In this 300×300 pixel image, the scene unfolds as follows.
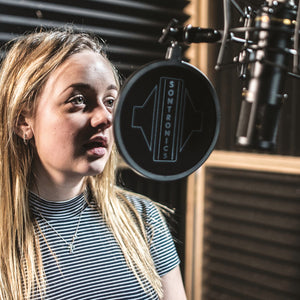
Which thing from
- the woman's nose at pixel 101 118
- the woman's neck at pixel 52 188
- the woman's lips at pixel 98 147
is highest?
the woman's nose at pixel 101 118

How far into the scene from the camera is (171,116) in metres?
0.56

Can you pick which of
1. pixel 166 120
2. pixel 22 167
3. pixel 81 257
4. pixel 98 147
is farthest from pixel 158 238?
pixel 166 120

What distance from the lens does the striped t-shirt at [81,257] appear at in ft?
3.35

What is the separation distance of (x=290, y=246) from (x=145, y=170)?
4.64ft

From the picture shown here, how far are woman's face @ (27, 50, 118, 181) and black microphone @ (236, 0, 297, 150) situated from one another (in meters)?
0.28

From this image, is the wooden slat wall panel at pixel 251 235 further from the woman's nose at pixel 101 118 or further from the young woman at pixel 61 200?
the woman's nose at pixel 101 118

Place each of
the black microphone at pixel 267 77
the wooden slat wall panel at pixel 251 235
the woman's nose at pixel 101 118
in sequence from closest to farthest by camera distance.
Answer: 1. the black microphone at pixel 267 77
2. the woman's nose at pixel 101 118
3. the wooden slat wall panel at pixel 251 235

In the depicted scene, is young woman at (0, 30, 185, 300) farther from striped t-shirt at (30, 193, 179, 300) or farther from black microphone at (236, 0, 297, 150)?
black microphone at (236, 0, 297, 150)

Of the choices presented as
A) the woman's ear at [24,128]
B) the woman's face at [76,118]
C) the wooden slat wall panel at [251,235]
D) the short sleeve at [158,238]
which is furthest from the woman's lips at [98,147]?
the wooden slat wall panel at [251,235]

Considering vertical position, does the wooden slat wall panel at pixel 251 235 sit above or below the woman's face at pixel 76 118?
below

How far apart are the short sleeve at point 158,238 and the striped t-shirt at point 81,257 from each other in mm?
102

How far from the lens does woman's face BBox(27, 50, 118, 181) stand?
2.49 feet

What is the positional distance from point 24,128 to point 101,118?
0.41 m

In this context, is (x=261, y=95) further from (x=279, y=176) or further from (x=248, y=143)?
(x=279, y=176)
